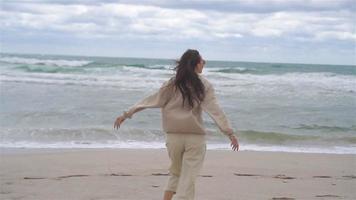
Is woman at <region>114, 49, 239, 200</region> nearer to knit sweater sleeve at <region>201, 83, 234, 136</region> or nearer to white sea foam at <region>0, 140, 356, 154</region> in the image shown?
knit sweater sleeve at <region>201, 83, 234, 136</region>

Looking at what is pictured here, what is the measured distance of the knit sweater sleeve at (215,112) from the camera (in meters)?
4.82

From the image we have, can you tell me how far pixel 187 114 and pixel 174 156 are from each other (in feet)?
1.33

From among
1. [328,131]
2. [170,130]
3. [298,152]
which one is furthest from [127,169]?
[328,131]

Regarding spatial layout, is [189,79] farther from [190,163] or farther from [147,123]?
[147,123]

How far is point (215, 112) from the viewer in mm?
4828

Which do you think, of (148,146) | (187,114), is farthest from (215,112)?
(148,146)

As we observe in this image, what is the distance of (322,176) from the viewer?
803 cm

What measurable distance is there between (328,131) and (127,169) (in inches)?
298

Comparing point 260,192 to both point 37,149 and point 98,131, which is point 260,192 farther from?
point 98,131

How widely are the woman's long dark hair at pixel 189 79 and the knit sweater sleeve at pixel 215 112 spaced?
0.17ft

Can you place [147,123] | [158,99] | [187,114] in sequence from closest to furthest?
[187,114]
[158,99]
[147,123]

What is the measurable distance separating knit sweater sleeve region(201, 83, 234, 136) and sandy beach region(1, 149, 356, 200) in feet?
5.38

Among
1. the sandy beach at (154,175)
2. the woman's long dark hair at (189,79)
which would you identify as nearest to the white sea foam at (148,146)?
the sandy beach at (154,175)

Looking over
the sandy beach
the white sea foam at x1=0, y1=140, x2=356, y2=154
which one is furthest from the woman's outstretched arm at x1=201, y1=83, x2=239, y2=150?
the white sea foam at x1=0, y1=140, x2=356, y2=154
